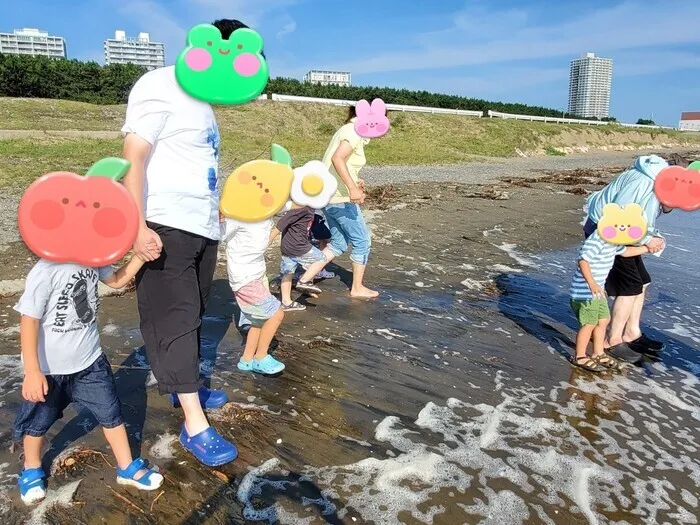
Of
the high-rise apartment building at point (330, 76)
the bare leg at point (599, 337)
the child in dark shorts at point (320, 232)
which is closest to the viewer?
the bare leg at point (599, 337)

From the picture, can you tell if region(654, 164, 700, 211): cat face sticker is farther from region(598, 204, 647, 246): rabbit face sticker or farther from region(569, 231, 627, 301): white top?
region(569, 231, 627, 301): white top

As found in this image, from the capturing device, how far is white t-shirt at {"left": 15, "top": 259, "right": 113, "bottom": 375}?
7.36ft

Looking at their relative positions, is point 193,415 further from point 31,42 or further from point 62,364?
point 31,42

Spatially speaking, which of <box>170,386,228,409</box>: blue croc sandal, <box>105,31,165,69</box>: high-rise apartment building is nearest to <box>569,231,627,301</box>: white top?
<box>170,386,228,409</box>: blue croc sandal

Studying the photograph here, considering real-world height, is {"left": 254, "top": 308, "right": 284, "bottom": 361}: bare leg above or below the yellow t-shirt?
below

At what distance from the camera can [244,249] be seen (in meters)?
3.56

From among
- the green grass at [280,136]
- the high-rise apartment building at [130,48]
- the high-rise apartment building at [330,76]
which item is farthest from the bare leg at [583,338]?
the high-rise apartment building at [130,48]

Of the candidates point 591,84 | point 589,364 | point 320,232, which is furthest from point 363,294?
point 591,84

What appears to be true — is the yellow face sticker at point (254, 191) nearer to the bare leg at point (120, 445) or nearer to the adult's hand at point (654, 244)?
the bare leg at point (120, 445)

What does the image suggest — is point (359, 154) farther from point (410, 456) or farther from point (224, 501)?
point (224, 501)

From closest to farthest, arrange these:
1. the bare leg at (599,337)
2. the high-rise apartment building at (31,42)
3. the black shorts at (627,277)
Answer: the bare leg at (599,337)
the black shorts at (627,277)
the high-rise apartment building at (31,42)

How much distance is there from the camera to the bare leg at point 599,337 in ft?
14.3

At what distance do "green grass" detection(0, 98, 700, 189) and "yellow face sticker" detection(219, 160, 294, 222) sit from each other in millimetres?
5954

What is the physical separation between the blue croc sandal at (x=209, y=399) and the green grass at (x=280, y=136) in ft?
21.2
